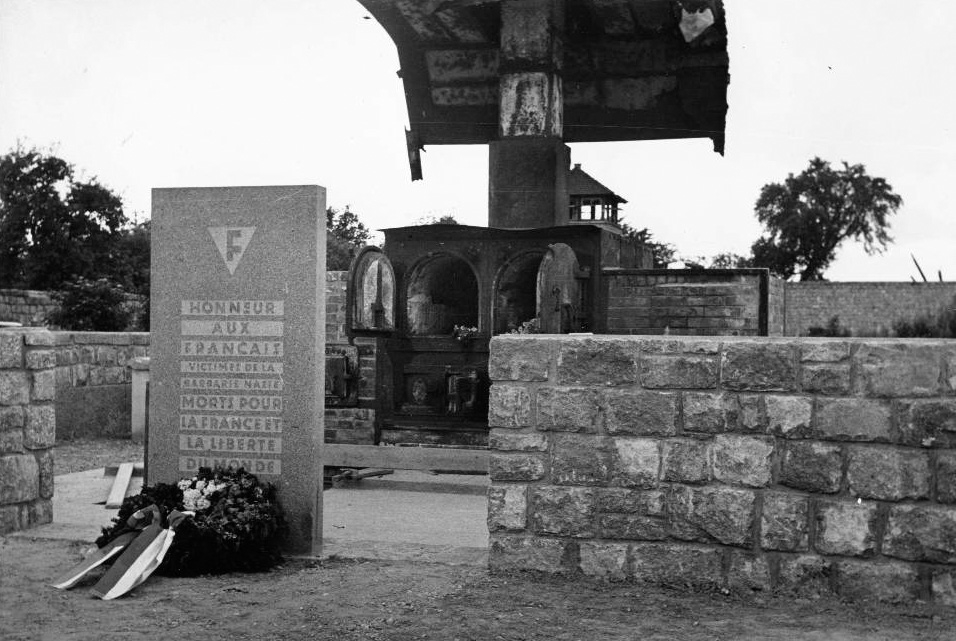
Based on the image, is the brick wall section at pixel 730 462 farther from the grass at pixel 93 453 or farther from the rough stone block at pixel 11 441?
the grass at pixel 93 453

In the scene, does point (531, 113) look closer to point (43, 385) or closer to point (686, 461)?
point (43, 385)

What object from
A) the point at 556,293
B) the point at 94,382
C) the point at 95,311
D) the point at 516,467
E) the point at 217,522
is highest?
the point at 95,311

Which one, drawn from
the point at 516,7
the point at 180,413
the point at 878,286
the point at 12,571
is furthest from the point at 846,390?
the point at 878,286

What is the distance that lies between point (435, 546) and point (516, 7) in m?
6.40

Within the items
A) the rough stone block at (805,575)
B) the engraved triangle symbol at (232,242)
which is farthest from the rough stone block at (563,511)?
the engraved triangle symbol at (232,242)

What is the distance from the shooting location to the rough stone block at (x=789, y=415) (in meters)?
5.20

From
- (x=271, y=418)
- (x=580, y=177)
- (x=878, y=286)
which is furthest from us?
(x=878, y=286)

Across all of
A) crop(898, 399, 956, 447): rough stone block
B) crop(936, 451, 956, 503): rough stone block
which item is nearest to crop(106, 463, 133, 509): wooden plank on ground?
crop(898, 399, 956, 447): rough stone block

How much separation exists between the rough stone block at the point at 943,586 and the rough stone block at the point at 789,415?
80 cm

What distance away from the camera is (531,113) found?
36.5 feet

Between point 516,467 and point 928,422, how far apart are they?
187 cm

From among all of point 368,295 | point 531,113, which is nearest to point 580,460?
point 368,295

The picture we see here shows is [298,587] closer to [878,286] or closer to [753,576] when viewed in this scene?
[753,576]

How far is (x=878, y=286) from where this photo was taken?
41.2m
